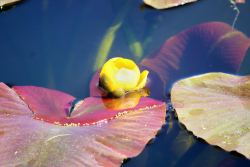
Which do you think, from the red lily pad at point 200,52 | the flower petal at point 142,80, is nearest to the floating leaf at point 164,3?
the red lily pad at point 200,52

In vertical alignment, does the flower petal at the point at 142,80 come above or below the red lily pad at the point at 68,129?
above

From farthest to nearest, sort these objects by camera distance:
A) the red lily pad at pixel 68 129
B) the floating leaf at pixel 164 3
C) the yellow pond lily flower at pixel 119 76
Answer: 1. the floating leaf at pixel 164 3
2. the yellow pond lily flower at pixel 119 76
3. the red lily pad at pixel 68 129

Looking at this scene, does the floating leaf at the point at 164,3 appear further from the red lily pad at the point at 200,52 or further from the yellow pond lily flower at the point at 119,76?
the yellow pond lily flower at the point at 119,76

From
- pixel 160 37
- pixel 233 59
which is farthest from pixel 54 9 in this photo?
pixel 233 59

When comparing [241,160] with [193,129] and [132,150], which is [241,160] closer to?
[193,129]

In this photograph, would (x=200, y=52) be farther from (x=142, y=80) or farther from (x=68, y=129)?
(x=68, y=129)

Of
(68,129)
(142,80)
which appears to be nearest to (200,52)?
(142,80)

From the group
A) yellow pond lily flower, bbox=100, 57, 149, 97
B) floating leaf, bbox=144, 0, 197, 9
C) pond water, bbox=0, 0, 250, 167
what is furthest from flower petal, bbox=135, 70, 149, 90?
floating leaf, bbox=144, 0, 197, 9

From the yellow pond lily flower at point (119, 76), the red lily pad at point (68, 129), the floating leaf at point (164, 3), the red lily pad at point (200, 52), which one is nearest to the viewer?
the red lily pad at point (68, 129)
